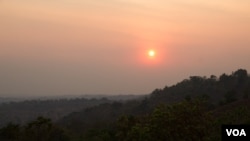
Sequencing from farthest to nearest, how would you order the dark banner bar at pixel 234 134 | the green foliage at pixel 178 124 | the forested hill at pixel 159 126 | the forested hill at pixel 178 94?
1. the forested hill at pixel 178 94
2. the forested hill at pixel 159 126
3. the green foliage at pixel 178 124
4. the dark banner bar at pixel 234 134

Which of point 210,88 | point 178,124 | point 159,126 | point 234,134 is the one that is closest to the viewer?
point 234,134

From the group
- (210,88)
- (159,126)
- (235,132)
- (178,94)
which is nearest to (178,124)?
(159,126)

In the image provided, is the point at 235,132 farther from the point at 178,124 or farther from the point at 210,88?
the point at 210,88

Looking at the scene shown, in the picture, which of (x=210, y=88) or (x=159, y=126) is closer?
(x=159, y=126)

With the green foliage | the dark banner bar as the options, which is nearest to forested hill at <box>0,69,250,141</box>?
the green foliage

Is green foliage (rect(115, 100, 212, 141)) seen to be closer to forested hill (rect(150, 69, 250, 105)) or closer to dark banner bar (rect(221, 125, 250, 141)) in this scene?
dark banner bar (rect(221, 125, 250, 141))

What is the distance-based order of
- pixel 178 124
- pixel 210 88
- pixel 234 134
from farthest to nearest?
pixel 210 88 < pixel 178 124 < pixel 234 134

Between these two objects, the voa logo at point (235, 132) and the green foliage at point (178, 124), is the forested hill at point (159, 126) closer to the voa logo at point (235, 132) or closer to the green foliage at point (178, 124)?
the green foliage at point (178, 124)

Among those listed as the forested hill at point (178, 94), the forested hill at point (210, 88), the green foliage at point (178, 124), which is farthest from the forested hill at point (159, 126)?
the forested hill at point (210, 88)

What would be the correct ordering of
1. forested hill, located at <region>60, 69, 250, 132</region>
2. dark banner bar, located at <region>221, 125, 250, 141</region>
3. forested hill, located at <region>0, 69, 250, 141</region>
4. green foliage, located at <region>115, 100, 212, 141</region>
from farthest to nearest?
forested hill, located at <region>60, 69, 250, 132</region> → forested hill, located at <region>0, 69, 250, 141</region> → green foliage, located at <region>115, 100, 212, 141</region> → dark banner bar, located at <region>221, 125, 250, 141</region>

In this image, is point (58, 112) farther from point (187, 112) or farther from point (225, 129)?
point (225, 129)

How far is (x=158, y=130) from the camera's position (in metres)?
27.7

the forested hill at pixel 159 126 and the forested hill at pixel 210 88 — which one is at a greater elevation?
the forested hill at pixel 210 88

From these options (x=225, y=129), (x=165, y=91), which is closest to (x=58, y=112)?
(x=165, y=91)
